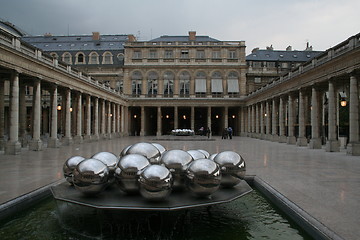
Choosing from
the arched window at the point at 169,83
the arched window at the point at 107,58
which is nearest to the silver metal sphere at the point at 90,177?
the arched window at the point at 169,83

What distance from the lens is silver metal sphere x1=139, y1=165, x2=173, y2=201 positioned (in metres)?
6.52

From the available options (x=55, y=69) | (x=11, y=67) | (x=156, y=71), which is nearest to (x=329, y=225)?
(x=11, y=67)

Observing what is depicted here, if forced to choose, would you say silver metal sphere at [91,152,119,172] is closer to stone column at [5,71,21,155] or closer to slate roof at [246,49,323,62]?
stone column at [5,71,21,155]

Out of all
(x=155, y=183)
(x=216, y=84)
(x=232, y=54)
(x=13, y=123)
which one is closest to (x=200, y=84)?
(x=216, y=84)

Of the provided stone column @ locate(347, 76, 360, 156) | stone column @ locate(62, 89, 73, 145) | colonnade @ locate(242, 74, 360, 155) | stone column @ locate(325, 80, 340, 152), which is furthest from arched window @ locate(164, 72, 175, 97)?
stone column @ locate(347, 76, 360, 156)

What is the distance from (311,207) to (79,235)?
562 cm

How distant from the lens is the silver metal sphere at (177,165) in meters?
7.57

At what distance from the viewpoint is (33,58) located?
2414 cm

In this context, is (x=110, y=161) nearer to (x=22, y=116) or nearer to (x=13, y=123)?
(x=13, y=123)

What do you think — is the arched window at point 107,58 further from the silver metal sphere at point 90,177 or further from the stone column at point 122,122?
the silver metal sphere at point 90,177

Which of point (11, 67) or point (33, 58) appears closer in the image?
point (11, 67)

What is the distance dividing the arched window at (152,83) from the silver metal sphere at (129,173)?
192 feet

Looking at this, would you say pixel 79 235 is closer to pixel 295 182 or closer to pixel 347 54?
pixel 295 182

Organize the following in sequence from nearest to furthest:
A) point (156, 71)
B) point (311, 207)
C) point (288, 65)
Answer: point (311, 207), point (156, 71), point (288, 65)
